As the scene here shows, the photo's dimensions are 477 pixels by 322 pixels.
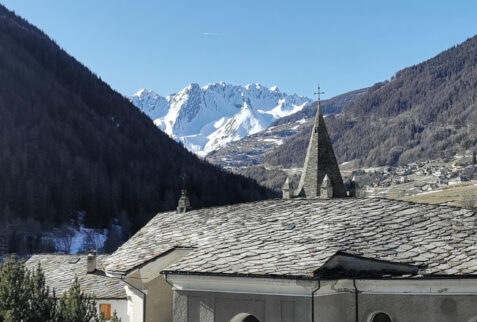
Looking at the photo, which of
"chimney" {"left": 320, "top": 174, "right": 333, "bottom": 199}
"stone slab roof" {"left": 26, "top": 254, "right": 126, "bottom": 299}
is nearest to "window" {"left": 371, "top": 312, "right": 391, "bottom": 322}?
"stone slab roof" {"left": 26, "top": 254, "right": 126, "bottom": 299}

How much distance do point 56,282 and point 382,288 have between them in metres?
26.1

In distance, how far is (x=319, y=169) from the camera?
50.1 metres

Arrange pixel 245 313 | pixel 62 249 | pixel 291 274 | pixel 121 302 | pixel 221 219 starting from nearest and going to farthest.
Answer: pixel 291 274, pixel 245 313, pixel 221 219, pixel 121 302, pixel 62 249

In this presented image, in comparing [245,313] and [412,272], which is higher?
[412,272]

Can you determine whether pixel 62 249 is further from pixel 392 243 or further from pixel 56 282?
pixel 392 243

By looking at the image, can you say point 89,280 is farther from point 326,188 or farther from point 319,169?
point 319,169

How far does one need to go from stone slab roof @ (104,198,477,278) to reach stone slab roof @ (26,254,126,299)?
7.24 m

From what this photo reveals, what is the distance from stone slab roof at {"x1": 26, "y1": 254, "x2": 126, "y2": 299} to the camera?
28.8 meters

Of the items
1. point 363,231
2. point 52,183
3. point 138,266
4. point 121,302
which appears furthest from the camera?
point 52,183

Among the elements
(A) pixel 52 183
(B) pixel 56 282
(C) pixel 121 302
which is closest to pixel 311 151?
(B) pixel 56 282

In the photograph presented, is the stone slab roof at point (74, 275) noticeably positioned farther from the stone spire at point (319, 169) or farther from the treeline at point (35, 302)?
the stone spire at point (319, 169)

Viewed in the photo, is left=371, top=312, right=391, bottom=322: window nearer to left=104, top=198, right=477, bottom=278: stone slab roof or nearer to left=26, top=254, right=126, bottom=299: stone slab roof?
left=104, top=198, right=477, bottom=278: stone slab roof

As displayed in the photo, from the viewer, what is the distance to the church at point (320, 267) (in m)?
13.0

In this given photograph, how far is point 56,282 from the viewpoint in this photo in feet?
118
